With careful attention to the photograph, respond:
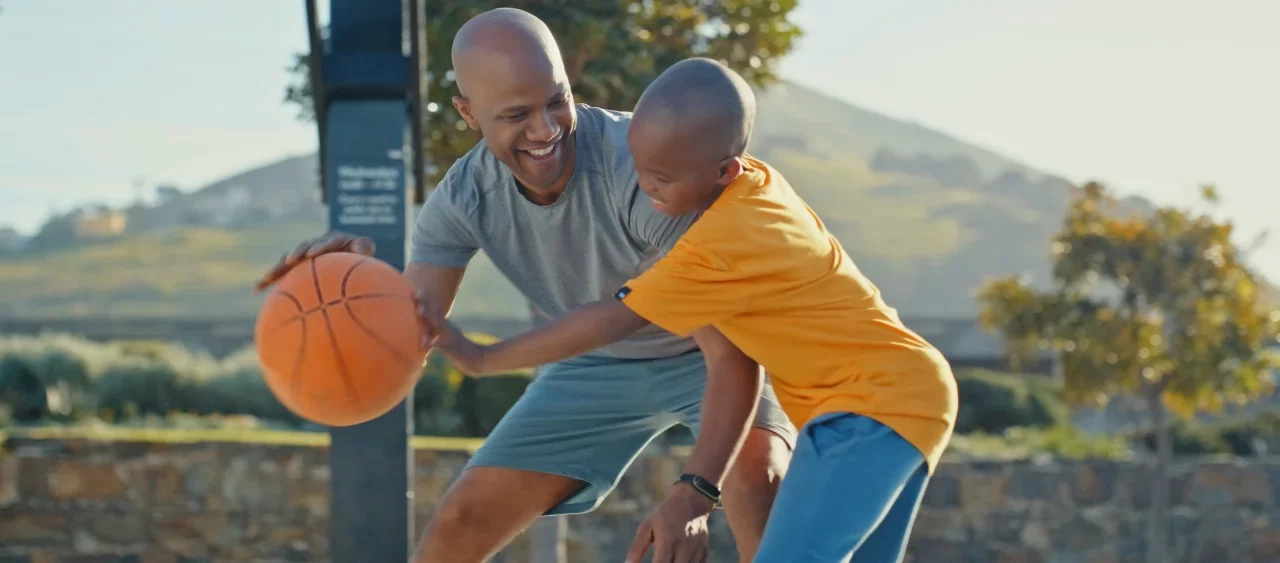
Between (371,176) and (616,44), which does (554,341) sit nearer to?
(371,176)

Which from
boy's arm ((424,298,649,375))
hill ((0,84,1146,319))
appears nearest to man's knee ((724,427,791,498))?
boy's arm ((424,298,649,375))

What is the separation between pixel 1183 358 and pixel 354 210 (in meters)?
6.51

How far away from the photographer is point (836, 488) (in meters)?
3.52

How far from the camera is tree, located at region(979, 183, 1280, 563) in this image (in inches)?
414

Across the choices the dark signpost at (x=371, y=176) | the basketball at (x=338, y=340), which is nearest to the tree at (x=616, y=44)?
the dark signpost at (x=371, y=176)

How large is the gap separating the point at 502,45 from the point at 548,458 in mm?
1334

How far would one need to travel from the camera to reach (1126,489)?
424 inches

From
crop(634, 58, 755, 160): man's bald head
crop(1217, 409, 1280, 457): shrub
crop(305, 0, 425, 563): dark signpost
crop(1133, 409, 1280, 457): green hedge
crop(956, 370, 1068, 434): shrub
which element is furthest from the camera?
crop(956, 370, 1068, 434): shrub

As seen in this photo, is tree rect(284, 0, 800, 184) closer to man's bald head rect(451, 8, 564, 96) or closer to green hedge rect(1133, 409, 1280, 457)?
man's bald head rect(451, 8, 564, 96)

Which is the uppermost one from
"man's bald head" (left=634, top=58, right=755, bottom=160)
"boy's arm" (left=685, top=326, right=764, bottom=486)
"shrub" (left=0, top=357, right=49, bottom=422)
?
"man's bald head" (left=634, top=58, right=755, bottom=160)

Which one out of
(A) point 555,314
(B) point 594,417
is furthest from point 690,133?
(B) point 594,417

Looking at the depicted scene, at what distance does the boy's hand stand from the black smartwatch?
0.56 metres

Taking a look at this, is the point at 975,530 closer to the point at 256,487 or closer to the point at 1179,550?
the point at 1179,550

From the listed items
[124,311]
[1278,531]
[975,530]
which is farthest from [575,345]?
[124,311]
